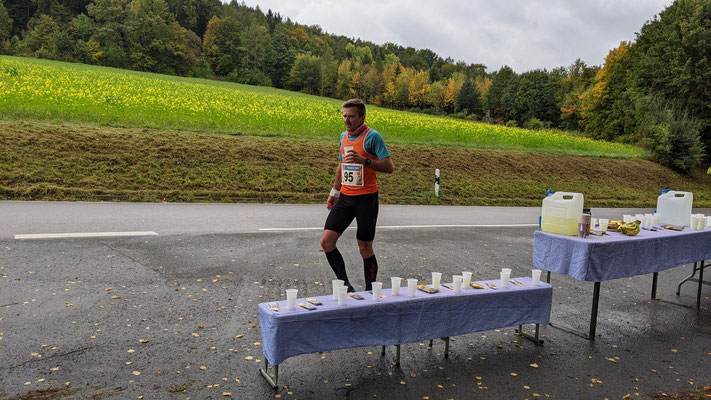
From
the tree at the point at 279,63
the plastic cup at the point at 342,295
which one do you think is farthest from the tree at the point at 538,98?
the plastic cup at the point at 342,295

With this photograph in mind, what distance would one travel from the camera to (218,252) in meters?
7.92

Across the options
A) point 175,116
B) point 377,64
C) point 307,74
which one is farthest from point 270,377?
point 377,64

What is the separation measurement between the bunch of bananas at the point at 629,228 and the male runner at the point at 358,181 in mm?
2912

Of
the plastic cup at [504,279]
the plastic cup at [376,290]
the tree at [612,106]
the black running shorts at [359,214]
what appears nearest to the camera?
the plastic cup at [376,290]

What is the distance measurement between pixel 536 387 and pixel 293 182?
13.0 m

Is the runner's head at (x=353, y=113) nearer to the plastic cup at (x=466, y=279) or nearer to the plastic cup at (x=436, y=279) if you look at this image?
the plastic cup at (x=436, y=279)

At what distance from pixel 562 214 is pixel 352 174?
7.66 feet

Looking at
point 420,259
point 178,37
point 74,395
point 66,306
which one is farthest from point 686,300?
point 178,37

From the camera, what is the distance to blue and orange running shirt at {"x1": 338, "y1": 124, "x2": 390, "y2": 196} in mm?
5105

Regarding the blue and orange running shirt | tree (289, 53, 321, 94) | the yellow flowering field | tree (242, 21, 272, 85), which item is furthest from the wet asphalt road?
tree (242, 21, 272, 85)

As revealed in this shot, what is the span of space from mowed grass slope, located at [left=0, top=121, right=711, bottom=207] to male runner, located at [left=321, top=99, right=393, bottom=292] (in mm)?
9389

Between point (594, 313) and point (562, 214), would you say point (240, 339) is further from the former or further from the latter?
point (594, 313)

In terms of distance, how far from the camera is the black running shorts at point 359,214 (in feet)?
17.1

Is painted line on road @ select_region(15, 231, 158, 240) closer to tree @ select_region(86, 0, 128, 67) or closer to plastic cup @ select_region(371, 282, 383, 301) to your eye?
plastic cup @ select_region(371, 282, 383, 301)
